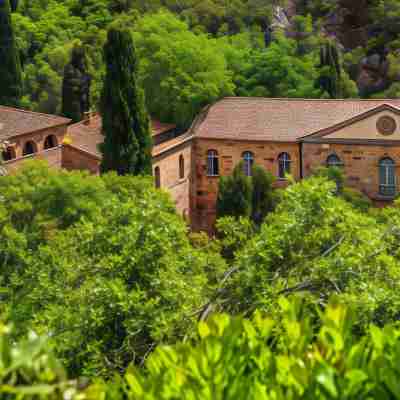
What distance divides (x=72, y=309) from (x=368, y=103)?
3511 centimetres

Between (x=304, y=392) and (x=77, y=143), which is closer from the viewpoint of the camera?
(x=304, y=392)

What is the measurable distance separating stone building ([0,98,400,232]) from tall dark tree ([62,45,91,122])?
14.0ft

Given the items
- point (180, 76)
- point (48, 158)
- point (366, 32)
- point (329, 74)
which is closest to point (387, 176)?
point (329, 74)

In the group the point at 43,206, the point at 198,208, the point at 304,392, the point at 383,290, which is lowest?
the point at 198,208

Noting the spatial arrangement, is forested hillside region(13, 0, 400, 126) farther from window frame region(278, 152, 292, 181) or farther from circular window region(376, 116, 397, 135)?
circular window region(376, 116, 397, 135)

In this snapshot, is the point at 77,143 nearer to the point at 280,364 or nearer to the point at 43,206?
the point at 43,206

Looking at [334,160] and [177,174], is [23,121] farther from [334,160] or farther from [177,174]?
[334,160]

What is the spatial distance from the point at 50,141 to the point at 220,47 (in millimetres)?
12961

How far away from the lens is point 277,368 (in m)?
7.29

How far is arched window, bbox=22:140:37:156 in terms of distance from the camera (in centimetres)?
4725

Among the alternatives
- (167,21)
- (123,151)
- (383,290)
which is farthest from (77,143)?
(383,290)

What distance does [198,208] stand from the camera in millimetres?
49219

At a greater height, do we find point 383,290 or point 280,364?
point 280,364

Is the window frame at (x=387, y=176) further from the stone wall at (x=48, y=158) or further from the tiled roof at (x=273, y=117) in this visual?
the stone wall at (x=48, y=158)
